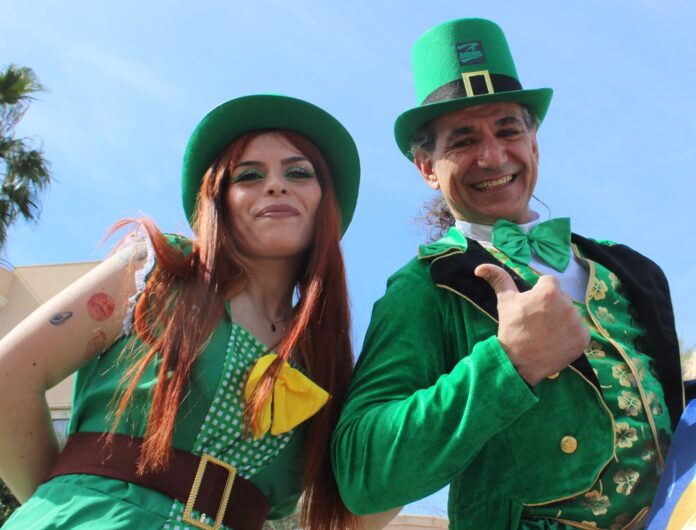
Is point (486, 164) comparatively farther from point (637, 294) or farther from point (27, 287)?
point (27, 287)

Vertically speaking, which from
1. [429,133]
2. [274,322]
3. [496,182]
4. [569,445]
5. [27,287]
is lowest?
[569,445]

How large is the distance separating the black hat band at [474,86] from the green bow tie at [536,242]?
46 centimetres

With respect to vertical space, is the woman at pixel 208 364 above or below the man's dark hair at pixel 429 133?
below

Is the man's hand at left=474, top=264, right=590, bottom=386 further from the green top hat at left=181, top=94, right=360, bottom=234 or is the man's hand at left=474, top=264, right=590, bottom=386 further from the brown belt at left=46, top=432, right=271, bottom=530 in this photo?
the green top hat at left=181, top=94, right=360, bottom=234

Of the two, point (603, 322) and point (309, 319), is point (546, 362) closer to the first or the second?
point (603, 322)

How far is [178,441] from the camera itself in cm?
227

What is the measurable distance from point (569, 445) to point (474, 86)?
4.26 feet

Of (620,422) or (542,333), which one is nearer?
(542,333)

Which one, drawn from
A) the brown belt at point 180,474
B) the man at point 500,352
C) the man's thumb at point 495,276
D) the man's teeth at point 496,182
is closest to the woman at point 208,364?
the brown belt at point 180,474

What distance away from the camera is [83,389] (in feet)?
7.93

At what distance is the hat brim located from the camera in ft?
9.22

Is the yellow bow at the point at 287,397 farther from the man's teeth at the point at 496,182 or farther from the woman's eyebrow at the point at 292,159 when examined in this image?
the man's teeth at the point at 496,182

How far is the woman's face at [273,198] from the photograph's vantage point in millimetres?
2662

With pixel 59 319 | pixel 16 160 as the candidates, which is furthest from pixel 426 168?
pixel 16 160
